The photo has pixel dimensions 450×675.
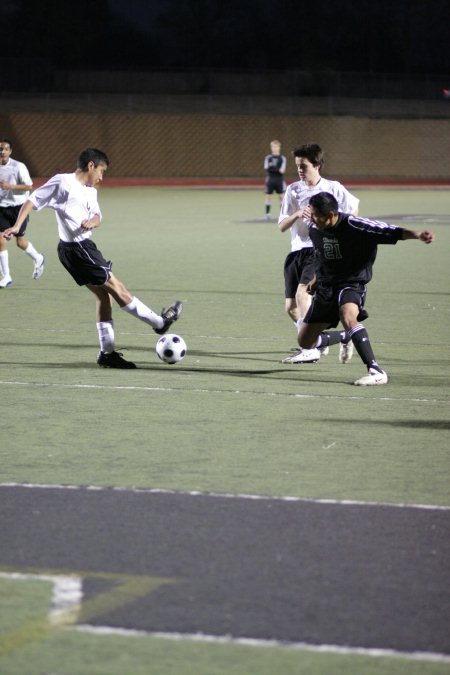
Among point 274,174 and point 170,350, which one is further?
point 274,174

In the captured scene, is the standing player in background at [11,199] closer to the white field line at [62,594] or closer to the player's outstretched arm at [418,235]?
the player's outstretched arm at [418,235]

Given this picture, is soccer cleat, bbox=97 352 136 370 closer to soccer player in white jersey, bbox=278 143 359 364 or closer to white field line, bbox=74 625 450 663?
soccer player in white jersey, bbox=278 143 359 364

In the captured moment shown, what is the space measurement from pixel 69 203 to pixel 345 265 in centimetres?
267

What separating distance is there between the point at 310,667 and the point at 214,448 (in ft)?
11.8

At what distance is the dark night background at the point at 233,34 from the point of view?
73.6 metres

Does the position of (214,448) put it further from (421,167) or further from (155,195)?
(421,167)

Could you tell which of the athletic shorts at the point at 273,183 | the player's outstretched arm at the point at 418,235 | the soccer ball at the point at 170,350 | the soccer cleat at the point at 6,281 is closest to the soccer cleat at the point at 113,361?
the soccer ball at the point at 170,350

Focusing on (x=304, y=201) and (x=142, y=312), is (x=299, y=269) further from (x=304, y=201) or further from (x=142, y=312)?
(x=142, y=312)

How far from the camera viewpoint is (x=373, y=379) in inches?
396

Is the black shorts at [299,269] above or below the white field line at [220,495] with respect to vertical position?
above

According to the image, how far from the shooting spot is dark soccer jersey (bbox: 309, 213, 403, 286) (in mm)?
10016

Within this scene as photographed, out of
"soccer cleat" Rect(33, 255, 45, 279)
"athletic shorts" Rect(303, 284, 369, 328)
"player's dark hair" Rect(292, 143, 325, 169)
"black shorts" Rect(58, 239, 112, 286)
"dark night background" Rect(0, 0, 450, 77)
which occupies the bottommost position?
"soccer cleat" Rect(33, 255, 45, 279)

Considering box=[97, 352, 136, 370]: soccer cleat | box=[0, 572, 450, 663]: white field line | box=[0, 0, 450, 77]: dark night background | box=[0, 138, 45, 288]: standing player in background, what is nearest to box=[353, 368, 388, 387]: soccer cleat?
box=[97, 352, 136, 370]: soccer cleat

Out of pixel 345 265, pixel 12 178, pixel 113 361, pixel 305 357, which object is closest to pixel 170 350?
pixel 113 361
